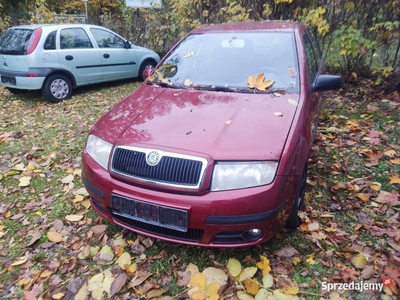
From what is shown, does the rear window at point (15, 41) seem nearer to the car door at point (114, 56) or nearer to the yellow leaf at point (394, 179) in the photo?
the car door at point (114, 56)

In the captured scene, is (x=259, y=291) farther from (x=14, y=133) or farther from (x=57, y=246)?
(x=14, y=133)

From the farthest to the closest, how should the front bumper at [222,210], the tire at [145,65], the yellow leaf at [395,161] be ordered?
the tire at [145,65], the yellow leaf at [395,161], the front bumper at [222,210]

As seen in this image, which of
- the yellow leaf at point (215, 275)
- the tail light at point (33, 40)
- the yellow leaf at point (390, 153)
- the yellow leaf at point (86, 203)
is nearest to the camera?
the yellow leaf at point (215, 275)

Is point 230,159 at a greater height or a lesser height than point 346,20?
lesser

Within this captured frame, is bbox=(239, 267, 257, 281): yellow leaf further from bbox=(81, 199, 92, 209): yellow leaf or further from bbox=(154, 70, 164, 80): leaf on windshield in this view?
bbox=(154, 70, 164, 80): leaf on windshield

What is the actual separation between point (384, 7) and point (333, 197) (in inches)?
181

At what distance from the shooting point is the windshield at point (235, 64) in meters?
2.86

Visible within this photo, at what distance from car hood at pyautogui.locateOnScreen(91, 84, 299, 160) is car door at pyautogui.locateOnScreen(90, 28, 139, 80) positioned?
4.70m

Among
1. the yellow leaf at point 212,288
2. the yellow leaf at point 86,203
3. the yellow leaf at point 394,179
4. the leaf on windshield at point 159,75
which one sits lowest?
the yellow leaf at point 86,203

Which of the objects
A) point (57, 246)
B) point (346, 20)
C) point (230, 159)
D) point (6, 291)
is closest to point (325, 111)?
point (346, 20)

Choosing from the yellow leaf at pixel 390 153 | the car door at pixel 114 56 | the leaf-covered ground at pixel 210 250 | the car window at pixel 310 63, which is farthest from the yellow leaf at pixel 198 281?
the car door at pixel 114 56

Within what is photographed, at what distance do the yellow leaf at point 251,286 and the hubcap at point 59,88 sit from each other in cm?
579

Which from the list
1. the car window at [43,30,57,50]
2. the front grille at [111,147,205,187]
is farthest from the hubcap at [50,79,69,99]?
the front grille at [111,147,205,187]

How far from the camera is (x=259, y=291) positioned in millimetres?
2078
